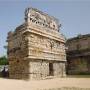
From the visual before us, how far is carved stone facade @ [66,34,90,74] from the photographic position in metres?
27.4

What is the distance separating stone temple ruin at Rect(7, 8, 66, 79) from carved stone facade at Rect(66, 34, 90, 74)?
8234mm

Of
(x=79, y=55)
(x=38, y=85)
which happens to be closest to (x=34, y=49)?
(x=38, y=85)

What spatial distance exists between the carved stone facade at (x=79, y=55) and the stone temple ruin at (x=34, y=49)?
8234mm

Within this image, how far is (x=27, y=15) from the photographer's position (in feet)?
54.2

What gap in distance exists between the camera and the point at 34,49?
16.1 m

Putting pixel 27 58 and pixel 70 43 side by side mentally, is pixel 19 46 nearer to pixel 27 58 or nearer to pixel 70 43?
pixel 27 58

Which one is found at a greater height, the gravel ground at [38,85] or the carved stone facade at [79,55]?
the carved stone facade at [79,55]

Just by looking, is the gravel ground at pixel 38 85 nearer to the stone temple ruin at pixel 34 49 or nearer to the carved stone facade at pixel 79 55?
the stone temple ruin at pixel 34 49

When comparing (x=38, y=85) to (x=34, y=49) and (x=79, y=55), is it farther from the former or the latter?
(x=79, y=55)

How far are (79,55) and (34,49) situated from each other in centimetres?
1336

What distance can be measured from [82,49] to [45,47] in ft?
39.3

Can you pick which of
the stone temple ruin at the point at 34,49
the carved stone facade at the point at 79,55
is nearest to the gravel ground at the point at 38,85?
the stone temple ruin at the point at 34,49

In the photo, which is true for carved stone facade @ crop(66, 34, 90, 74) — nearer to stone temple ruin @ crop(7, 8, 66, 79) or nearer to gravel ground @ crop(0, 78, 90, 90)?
stone temple ruin @ crop(7, 8, 66, 79)

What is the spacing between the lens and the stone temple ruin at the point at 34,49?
15805mm
